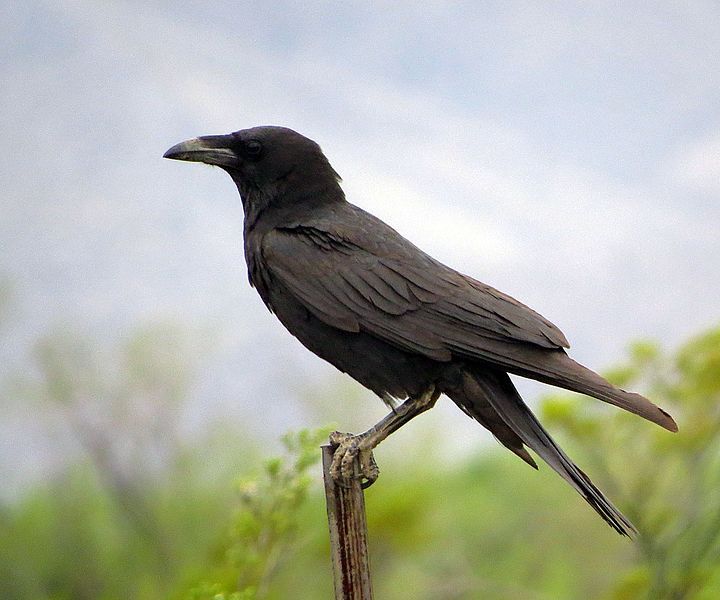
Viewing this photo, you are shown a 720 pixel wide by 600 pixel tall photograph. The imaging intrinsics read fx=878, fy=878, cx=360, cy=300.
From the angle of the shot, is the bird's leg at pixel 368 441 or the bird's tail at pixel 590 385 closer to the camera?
the bird's tail at pixel 590 385

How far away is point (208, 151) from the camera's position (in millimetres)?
3336

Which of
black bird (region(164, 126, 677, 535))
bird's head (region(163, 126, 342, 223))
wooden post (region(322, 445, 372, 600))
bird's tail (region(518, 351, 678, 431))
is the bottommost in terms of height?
wooden post (region(322, 445, 372, 600))

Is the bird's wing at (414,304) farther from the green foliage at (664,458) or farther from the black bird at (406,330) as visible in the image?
the green foliage at (664,458)

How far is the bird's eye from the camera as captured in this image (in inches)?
133

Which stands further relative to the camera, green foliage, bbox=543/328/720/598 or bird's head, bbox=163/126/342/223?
green foliage, bbox=543/328/720/598

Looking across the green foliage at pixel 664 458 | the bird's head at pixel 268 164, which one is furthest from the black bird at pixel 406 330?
the green foliage at pixel 664 458

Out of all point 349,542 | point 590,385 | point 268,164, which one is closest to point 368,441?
point 349,542

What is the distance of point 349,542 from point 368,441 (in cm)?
37

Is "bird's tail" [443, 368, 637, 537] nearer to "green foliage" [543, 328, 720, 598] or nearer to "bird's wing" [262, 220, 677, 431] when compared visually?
"bird's wing" [262, 220, 677, 431]

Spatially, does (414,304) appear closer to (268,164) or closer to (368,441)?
(368,441)

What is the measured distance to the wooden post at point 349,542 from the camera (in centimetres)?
270

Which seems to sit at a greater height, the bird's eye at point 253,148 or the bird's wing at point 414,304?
the bird's eye at point 253,148

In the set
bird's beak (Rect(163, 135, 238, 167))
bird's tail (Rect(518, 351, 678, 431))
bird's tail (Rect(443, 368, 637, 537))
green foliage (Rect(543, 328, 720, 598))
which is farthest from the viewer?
green foliage (Rect(543, 328, 720, 598))

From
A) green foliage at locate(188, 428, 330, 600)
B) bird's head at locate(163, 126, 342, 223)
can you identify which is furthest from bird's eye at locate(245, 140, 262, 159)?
green foliage at locate(188, 428, 330, 600)
